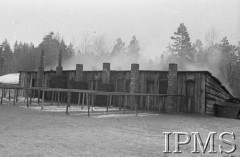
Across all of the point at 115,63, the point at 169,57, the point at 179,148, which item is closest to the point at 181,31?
the point at 169,57

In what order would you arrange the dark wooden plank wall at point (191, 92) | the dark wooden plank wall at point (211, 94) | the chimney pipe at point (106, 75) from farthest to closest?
the chimney pipe at point (106, 75), the dark wooden plank wall at point (211, 94), the dark wooden plank wall at point (191, 92)

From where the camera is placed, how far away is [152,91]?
20.3 meters

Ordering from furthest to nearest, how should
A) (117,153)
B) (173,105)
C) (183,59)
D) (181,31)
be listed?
(181,31) → (183,59) → (173,105) → (117,153)

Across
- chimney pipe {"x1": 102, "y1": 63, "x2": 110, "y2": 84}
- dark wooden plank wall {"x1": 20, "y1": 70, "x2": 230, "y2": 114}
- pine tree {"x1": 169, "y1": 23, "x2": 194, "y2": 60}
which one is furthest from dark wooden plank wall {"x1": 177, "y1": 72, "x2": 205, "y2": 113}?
pine tree {"x1": 169, "y1": 23, "x2": 194, "y2": 60}

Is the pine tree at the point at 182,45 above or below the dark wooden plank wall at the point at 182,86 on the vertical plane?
above

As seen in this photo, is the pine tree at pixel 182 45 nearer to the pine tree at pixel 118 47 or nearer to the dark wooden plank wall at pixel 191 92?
the pine tree at pixel 118 47

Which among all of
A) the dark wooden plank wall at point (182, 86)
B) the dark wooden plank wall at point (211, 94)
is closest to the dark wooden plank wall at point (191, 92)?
the dark wooden plank wall at point (182, 86)

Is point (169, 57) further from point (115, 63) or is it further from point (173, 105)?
point (173, 105)

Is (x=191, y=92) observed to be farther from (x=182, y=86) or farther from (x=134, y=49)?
(x=134, y=49)

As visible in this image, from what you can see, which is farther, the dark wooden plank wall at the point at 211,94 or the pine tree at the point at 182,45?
the pine tree at the point at 182,45

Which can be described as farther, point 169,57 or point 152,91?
point 169,57

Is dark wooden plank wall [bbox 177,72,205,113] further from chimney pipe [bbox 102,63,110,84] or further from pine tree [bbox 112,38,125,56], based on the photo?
pine tree [bbox 112,38,125,56]

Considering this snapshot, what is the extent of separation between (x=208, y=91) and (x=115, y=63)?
46.3 meters

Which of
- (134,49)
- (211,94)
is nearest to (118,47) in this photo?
(134,49)
